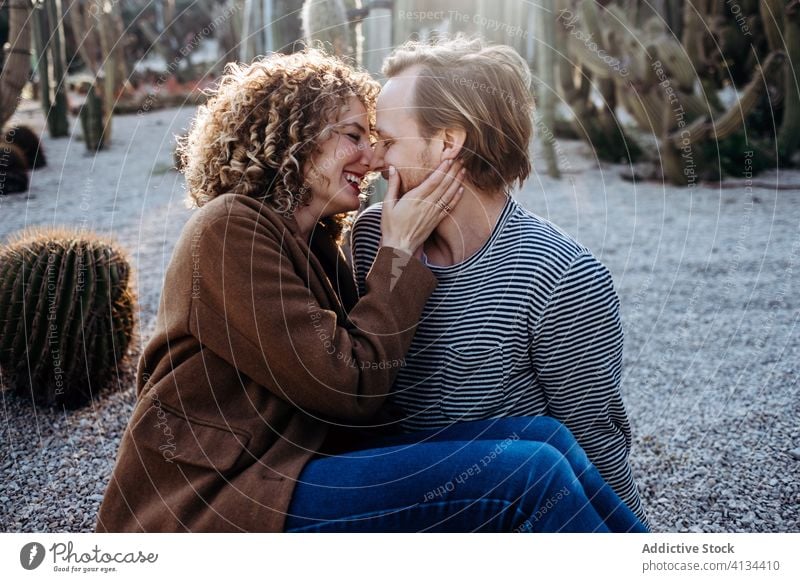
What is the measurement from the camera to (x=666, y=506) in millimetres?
3020

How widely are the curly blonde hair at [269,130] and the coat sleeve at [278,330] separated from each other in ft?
0.68

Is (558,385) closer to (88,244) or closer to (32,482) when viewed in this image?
(32,482)

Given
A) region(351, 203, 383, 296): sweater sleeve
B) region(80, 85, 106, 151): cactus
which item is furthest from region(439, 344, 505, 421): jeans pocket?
region(80, 85, 106, 151): cactus

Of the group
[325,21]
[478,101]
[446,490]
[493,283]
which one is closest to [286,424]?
[446,490]

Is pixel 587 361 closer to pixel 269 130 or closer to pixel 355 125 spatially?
pixel 355 125

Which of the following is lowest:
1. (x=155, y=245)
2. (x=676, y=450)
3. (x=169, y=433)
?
(x=155, y=245)

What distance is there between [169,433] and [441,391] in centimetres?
79

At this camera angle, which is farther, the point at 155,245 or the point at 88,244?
the point at 155,245

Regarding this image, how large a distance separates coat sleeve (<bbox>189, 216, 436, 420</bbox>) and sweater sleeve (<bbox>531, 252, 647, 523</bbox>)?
1.52ft

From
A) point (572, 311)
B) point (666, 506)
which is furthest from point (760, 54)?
point (572, 311)

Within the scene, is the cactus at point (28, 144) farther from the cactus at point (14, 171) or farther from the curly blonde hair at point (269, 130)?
the curly blonde hair at point (269, 130)

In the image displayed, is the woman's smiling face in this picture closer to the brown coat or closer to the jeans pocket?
the brown coat

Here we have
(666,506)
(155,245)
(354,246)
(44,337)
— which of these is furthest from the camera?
(155,245)

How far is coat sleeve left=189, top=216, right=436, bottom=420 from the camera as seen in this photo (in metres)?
1.96
